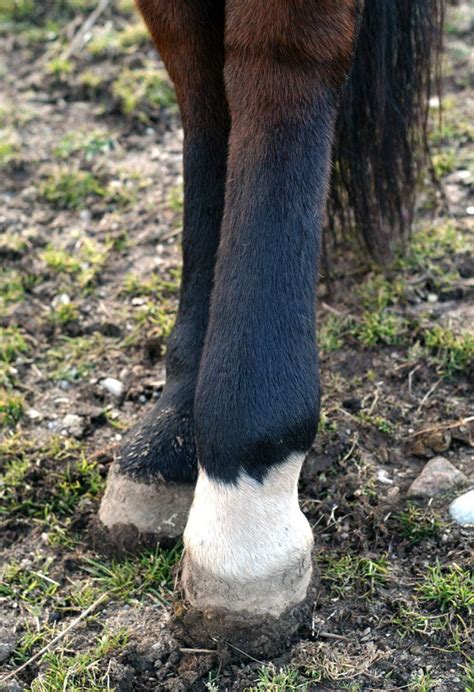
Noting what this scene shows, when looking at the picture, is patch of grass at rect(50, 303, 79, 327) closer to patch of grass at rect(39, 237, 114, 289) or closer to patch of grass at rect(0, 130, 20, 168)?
patch of grass at rect(39, 237, 114, 289)

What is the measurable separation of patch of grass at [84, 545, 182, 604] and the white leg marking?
0.81 feet

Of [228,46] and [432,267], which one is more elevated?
[228,46]

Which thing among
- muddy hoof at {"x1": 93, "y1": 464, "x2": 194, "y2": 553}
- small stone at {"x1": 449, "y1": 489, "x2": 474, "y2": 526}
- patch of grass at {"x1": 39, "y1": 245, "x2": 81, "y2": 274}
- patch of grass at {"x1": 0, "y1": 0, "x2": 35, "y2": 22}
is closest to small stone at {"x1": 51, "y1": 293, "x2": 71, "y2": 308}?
patch of grass at {"x1": 39, "y1": 245, "x2": 81, "y2": 274}

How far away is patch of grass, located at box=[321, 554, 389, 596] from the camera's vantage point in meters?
2.00

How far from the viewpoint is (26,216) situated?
10.9ft

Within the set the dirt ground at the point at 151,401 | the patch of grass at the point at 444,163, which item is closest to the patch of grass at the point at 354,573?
the dirt ground at the point at 151,401

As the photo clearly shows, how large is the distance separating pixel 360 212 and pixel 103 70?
74.2 inches

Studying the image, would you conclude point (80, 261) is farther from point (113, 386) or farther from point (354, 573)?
point (354, 573)

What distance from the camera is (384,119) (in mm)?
2408

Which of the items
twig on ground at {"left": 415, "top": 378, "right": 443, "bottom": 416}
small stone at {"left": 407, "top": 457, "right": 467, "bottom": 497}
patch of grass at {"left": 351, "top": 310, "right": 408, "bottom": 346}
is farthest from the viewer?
patch of grass at {"left": 351, "top": 310, "right": 408, "bottom": 346}

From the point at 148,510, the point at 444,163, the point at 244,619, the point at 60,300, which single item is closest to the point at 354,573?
the point at 244,619

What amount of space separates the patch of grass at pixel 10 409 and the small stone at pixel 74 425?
123 mm

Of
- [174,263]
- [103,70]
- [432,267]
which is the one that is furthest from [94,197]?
[432,267]

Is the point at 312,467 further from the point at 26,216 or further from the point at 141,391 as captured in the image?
the point at 26,216
